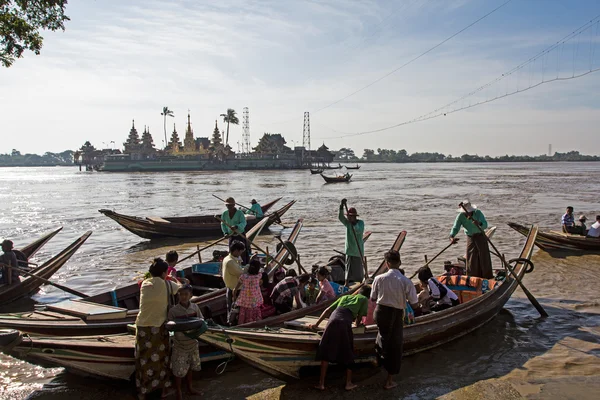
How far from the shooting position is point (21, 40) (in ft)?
27.2

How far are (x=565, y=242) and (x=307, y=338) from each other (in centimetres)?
956

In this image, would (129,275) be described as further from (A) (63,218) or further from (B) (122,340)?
(A) (63,218)

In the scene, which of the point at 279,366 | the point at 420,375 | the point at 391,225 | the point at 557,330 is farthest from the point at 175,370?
the point at 391,225

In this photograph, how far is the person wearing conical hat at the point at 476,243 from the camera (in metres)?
7.36

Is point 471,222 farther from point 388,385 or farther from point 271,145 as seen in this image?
point 271,145

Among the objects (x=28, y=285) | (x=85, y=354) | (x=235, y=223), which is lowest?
(x=28, y=285)

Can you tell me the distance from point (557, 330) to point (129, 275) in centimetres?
908

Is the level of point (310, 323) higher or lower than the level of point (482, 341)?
higher

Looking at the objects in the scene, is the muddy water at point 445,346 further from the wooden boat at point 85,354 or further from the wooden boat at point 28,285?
the wooden boat at point 85,354

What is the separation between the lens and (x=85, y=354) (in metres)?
4.48

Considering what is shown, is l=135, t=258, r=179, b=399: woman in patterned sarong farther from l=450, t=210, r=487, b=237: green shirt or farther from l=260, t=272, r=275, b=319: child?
l=450, t=210, r=487, b=237: green shirt

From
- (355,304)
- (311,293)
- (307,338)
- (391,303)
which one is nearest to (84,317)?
(307,338)

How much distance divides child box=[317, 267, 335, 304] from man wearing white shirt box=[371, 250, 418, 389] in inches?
59.6

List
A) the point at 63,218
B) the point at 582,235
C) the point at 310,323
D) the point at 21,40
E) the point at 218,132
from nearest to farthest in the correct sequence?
the point at 310,323
the point at 21,40
the point at 582,235
the point at 63,218
the point at 218,132
